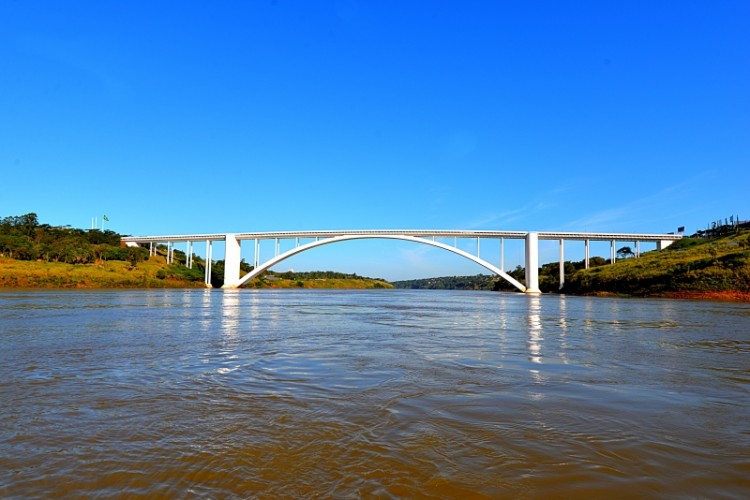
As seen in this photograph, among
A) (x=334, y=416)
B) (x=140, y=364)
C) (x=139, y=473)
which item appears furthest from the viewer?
(x=140, y=364)

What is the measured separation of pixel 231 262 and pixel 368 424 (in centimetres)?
7519

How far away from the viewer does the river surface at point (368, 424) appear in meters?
2.29

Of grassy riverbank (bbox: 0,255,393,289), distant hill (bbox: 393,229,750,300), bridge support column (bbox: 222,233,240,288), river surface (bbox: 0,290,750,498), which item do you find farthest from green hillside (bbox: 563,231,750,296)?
grassy riverbank (bbox: 0,255,393,289)

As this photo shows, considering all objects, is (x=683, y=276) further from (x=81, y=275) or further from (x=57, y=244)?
(x=57, y=244)

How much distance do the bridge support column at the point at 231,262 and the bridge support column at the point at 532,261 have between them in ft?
157

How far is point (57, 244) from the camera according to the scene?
6788cm

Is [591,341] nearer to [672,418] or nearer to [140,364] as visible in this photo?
[672,418]

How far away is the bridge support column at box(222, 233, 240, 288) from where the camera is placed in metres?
73.9

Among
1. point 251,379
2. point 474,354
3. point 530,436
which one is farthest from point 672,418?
point 251,379

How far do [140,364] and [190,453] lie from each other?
3.73 meters

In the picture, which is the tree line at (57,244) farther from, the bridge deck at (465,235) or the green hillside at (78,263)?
the bridge deck at (465,235)

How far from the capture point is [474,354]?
7.07 meters

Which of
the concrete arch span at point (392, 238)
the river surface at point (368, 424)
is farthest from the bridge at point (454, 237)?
the river surface at point (368, 424)

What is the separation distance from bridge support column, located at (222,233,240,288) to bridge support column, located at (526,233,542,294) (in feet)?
157
